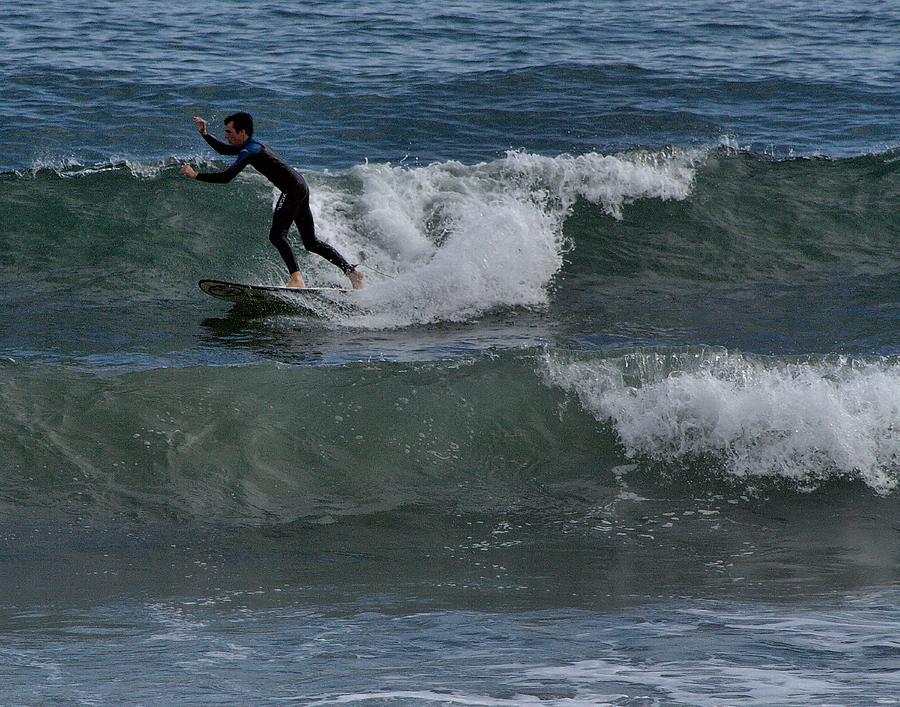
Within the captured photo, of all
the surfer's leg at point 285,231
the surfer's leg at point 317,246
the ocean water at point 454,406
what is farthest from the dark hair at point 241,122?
the ocean water at point 454,406

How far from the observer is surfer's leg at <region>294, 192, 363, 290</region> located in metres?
11.1

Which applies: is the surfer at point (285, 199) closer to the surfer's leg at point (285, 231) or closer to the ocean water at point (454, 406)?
the surfer's leg at point (285, 231)

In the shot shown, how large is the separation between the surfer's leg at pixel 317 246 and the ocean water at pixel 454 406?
0.27 metres

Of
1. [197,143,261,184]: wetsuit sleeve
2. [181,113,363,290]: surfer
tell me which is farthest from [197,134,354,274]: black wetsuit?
[197,143,261,184]: wetsuit sleeve

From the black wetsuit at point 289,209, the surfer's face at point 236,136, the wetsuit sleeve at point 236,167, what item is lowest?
the black wetsuit at point 289,209

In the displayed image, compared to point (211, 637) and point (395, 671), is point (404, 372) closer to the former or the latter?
point (211, 637)

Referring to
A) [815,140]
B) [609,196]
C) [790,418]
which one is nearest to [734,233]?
[609,196]

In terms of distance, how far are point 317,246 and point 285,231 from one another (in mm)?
323

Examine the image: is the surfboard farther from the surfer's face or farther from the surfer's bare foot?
the surfer's face

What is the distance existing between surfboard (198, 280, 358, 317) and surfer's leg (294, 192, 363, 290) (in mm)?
164

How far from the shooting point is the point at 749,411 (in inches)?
303

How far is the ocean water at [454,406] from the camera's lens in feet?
15.8

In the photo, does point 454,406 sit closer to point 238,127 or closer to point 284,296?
point 284,296

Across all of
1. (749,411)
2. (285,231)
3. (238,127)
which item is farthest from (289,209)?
(749,411)
